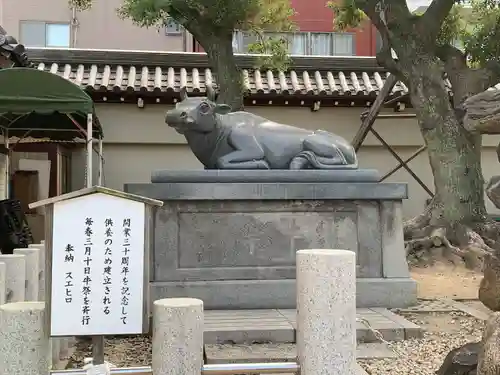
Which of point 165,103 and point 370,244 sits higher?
point 165,103

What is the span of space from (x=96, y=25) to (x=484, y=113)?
15.0m

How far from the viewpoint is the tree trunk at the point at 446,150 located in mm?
9828

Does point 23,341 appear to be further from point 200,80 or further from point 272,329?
point 200,80

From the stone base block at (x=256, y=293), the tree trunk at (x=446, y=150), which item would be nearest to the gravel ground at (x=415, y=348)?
the stone base block at (x=256, y=293)

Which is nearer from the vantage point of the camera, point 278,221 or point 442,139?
point 278,221

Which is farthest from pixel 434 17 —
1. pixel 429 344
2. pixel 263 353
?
pixel 263 353

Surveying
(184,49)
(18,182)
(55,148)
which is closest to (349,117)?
(184,49)

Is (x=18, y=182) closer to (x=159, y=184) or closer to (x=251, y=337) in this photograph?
(x=159, y=184)

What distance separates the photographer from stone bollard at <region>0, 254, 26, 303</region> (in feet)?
13.7

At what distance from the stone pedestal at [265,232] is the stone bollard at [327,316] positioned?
2962 millimetres

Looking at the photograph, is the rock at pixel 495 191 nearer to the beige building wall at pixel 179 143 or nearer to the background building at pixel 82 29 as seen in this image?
the beige building wall at pixel 179 143

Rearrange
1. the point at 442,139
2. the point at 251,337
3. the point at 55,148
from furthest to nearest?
the point at 55,148, the point at 442,139, the point at 251,337

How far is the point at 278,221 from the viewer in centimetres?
645

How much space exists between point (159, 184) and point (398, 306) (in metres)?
3.07
